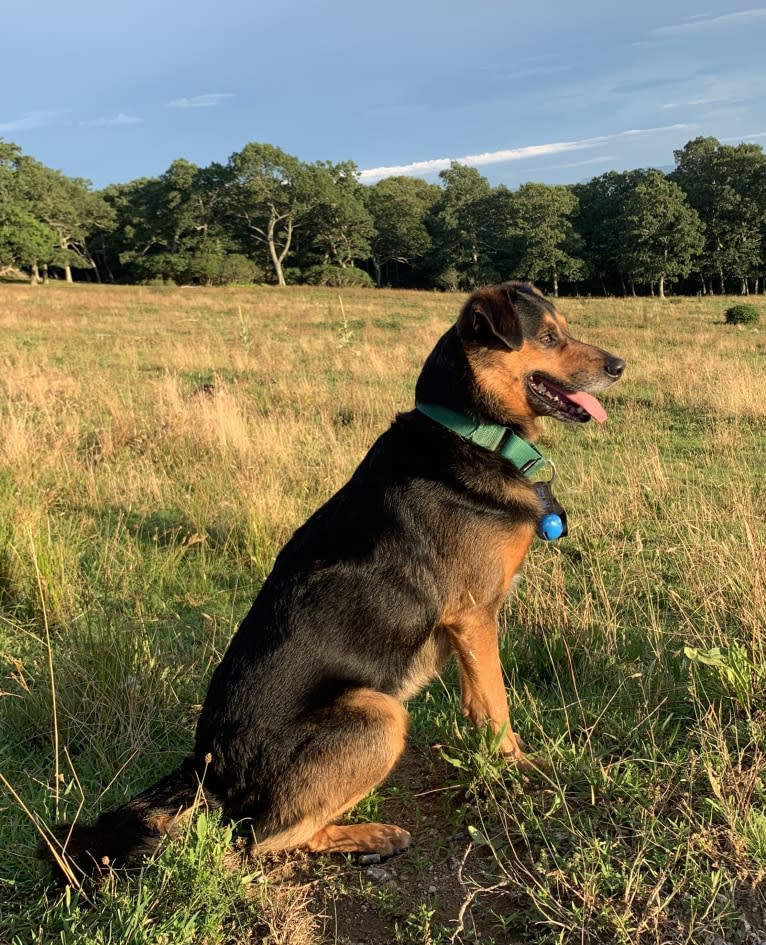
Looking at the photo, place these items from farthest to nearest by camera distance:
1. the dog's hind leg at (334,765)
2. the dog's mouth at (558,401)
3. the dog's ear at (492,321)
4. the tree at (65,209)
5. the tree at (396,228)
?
the tree at (396,228), the tree at (65,209), the dog's mouth at (558,401), the dog's ear at (492,321), the dog's hind leg at (334,765)

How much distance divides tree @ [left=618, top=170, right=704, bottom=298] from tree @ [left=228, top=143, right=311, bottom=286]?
106 ft

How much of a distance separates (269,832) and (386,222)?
7729 centimetres

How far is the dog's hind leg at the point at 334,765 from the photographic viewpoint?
2.27 metres

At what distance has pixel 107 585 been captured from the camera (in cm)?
443

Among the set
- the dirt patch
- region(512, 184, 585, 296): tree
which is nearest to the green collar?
the dirt patch

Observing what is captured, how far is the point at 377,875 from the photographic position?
236 centimetres

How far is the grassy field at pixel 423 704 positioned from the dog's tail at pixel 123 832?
0.25 feet

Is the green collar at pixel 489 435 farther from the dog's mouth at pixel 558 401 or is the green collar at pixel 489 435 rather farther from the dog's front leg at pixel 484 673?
the dog's front leg at pixel 484 673

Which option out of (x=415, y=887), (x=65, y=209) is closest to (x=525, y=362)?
(x=415, y=887)

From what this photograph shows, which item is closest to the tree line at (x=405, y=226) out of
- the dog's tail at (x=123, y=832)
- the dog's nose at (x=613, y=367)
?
the dog's nose at (x=613, y=367)

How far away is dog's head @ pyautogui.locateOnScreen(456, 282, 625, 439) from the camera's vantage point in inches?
113

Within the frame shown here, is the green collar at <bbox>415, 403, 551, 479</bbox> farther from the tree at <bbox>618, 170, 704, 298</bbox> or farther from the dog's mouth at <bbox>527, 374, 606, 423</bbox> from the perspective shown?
the tree at <bbox>618, 170, 704, 298</bbox>

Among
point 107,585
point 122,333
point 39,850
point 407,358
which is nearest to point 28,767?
point 39,850

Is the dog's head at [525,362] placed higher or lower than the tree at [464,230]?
lower
